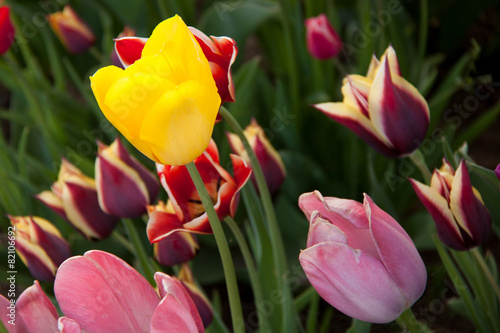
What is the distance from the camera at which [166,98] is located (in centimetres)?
27

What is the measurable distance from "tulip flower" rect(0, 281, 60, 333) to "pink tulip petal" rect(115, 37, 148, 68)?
0.14 m

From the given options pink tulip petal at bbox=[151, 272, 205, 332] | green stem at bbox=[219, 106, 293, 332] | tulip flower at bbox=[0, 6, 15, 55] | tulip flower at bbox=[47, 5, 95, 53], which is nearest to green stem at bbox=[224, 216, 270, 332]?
green stem at bbox=[219, 106, 293, 332]

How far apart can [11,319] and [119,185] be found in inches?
7.0

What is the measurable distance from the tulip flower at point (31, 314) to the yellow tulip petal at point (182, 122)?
0.10m

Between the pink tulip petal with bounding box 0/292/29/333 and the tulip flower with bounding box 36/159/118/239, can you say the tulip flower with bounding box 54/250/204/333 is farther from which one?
the tulip flower with bounding box 36/159/118/239

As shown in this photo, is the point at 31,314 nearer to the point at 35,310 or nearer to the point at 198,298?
the point at 35,310

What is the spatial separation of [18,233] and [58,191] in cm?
6

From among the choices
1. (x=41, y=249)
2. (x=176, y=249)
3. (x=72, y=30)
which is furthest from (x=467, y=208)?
(x=72, y=30)

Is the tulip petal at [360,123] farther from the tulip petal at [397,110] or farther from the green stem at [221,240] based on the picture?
the green stem at [221,240]

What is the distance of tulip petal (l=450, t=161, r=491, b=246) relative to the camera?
1.21 ft

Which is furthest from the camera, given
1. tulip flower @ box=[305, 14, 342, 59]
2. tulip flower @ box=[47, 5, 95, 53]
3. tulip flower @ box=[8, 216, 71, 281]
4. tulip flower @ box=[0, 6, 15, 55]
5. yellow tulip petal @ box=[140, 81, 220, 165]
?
tulip flower @ box=[47, 5, 95, 53]

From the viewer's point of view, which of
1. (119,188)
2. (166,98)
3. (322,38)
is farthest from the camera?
(322,38)

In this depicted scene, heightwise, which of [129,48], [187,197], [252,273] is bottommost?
[252,273]

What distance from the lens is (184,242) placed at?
0.46 m
